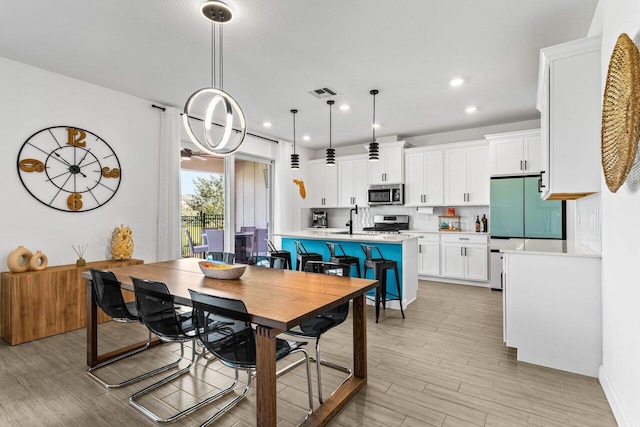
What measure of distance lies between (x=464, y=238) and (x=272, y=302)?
15.4ft

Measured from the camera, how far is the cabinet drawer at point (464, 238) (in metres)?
5.48

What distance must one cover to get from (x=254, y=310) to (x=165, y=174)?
3.63 meters

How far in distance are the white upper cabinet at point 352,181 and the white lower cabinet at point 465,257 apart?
1998 mm

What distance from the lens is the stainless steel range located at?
21.8ft

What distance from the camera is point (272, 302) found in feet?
6.16

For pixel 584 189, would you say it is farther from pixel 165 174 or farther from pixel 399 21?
pixel 165 174

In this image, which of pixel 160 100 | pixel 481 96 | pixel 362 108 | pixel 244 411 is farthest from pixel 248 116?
pixel 244 411

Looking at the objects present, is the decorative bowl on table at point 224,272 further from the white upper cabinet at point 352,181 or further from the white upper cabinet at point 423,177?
the white upper cabinet at point 352,181

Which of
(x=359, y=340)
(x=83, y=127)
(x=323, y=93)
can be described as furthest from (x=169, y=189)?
(x=359, y=340)

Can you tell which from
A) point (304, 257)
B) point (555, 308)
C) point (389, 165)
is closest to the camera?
point (555, 308)

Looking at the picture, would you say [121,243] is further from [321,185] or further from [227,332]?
[321,185]

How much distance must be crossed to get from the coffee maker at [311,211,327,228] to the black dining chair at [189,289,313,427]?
5.63 meters

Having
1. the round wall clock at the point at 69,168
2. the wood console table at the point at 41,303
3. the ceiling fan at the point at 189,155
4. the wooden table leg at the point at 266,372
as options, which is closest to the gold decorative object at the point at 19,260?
the wood console table at the point at 41,303

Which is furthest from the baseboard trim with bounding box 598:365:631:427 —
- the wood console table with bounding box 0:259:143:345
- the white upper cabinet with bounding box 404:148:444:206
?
the wood console table with bounding box 0:259:143:345
